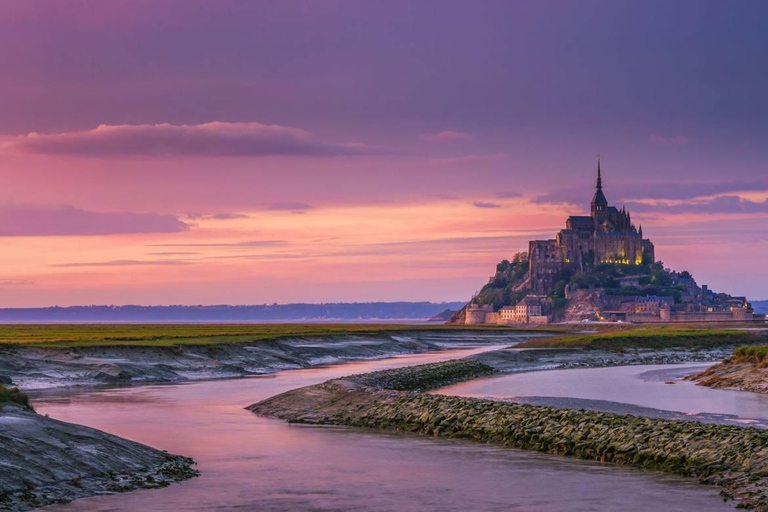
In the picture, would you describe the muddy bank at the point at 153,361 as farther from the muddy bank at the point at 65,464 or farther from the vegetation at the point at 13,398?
the muddy bank at the point at 65,464

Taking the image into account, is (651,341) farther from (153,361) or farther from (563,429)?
(563,429)

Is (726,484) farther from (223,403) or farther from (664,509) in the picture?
(223,403)

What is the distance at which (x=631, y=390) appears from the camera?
51.6m

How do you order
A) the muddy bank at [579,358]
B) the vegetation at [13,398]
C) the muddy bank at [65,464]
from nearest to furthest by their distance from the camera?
the muddy bank at [65,464] → the vegetation at [13,398] → the muddy bank at [579,358]

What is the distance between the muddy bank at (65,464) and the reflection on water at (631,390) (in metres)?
22.4

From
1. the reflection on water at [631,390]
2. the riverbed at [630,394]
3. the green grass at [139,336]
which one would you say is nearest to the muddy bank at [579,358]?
the reflection on water at [631,390]

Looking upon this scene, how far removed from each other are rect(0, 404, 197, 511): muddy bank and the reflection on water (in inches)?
881

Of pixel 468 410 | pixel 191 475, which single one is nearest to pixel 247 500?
pixel 191 475

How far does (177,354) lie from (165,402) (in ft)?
83.6

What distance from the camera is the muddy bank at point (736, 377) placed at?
51688mm

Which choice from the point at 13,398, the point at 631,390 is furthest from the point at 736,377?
the point at 13,398

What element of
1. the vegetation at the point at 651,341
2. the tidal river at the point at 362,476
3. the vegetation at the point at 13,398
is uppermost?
the vegetation at the point at 651,341

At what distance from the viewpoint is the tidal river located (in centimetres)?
2273

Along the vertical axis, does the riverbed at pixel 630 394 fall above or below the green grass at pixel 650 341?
below
